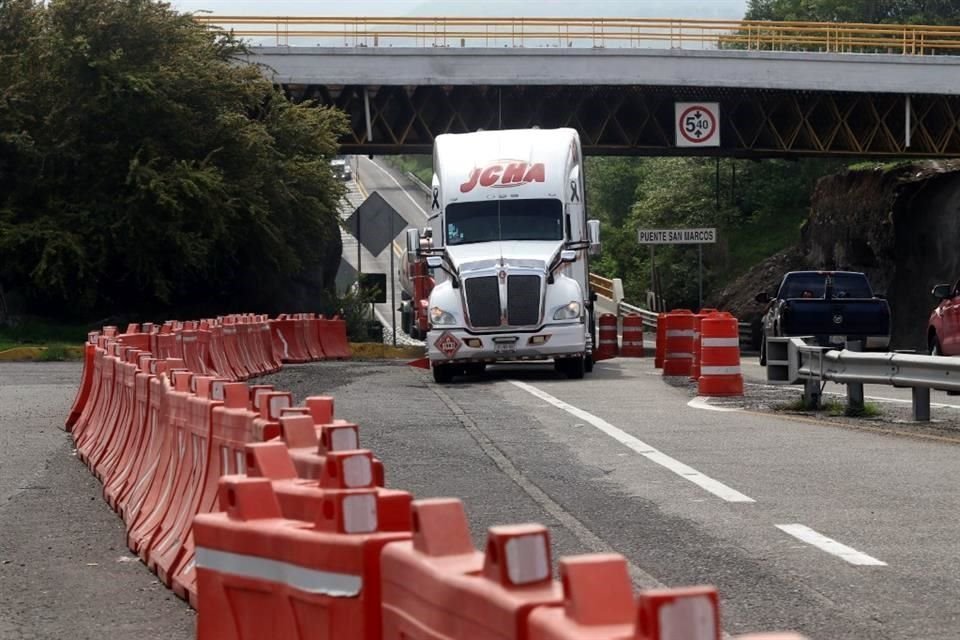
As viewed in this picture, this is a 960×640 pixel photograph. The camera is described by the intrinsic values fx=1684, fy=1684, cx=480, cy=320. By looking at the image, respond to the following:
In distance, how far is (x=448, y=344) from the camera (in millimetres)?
25047

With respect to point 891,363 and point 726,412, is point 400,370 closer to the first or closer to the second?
point 726,412

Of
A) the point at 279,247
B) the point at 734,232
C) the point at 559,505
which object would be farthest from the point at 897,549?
the point at 734,232

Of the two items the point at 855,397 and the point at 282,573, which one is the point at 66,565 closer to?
the point at 282,573

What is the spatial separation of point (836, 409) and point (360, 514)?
48.7 feet

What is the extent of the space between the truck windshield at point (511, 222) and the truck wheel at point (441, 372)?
2.22 m

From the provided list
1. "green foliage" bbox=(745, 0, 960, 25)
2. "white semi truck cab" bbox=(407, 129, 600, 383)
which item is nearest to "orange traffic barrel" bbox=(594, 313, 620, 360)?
"white semi truck cab" bbox=(407, 129, 600, 383)

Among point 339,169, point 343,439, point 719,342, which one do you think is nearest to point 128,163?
point 339,169

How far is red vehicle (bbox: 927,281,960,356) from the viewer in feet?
75.6

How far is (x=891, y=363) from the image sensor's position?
1702cm

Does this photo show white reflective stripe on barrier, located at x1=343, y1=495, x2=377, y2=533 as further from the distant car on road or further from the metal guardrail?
the distant car on road

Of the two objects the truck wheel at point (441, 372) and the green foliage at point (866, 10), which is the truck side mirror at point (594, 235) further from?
the green foliage at point (866, 10)

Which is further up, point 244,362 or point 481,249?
point 481,249

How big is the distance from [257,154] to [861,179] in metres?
17.9

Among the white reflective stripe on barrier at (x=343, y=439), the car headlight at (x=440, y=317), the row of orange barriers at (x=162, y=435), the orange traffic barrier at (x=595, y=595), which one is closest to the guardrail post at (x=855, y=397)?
the row of orange barriers at (x=162, y=435)
